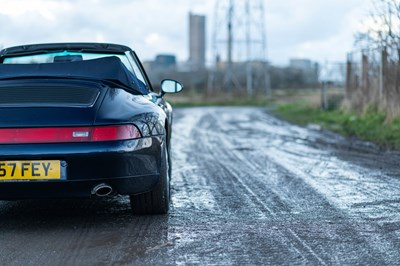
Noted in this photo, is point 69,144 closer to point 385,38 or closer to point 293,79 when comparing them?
point 385,38

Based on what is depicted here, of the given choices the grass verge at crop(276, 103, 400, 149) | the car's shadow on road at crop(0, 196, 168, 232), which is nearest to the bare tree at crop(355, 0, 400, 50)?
the grass verge at crop(276, 103, 400, 149)

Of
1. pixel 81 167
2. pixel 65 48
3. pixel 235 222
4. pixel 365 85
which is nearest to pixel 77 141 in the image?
pixel 81 167

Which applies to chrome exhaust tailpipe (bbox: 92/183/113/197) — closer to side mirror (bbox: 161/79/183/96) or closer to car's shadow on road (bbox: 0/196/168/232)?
car's shadow on road (bbox: 0/196/168/232)

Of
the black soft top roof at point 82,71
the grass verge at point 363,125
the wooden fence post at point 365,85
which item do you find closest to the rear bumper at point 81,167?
the black soft top roof at point 82,71

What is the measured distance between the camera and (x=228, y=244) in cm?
457

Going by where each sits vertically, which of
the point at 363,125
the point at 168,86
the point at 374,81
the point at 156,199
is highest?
the point at 168,86

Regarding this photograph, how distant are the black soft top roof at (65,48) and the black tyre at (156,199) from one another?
1571 mm

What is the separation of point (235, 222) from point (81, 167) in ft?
4.27

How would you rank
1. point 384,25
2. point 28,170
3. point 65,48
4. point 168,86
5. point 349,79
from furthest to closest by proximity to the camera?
point 349,79, point 384,25, point 168,86, point 65,48, point 28,170

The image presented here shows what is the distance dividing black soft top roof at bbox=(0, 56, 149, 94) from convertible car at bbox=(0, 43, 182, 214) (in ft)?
0.28

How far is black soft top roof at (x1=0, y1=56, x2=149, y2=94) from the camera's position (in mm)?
5471

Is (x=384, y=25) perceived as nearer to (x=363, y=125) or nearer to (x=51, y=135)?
(x=363, y=125)

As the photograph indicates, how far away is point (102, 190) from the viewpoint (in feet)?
16.1

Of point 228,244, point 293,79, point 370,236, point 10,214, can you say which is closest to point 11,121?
point 10,214
